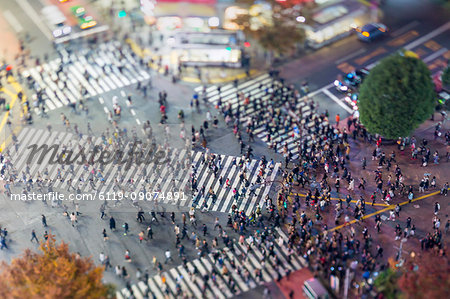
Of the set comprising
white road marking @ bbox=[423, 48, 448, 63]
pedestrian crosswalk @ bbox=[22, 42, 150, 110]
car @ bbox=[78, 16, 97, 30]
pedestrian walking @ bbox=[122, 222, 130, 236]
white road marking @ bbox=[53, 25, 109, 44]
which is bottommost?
white road marking @ bbox=[423, 48, 448, 63]

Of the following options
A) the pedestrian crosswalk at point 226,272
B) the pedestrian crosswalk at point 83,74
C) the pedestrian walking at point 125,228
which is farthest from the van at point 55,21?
the pedestrian crosswalk at point 226,272

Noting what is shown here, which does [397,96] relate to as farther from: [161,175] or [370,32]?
[161,175]

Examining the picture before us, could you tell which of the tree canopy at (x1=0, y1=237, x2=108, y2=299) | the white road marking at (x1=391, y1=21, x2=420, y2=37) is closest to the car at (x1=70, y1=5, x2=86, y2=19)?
the white road marking at (x1=391, y1=21, x2=420, y2=37)

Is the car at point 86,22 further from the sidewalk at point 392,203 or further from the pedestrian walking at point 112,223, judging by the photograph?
the sidewalk at point 392,203

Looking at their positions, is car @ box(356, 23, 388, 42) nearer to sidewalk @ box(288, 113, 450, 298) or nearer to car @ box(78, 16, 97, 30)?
sidewalk @ box(288, 113, 450, 298)

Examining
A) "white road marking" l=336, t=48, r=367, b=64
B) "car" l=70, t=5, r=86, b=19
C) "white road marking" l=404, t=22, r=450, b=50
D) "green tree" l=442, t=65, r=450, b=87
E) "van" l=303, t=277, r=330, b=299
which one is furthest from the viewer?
"car" l=70, t=5, r=86, b=19

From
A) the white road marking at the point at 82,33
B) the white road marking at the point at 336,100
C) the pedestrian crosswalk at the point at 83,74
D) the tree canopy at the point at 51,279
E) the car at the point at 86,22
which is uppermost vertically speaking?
the tree canopy at the point at 51,279

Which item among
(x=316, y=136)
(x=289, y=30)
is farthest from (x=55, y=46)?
(x=316, y=136)

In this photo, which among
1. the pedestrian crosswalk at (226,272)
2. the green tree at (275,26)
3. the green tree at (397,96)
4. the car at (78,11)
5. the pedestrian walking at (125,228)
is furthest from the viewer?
the car at (78,11)
